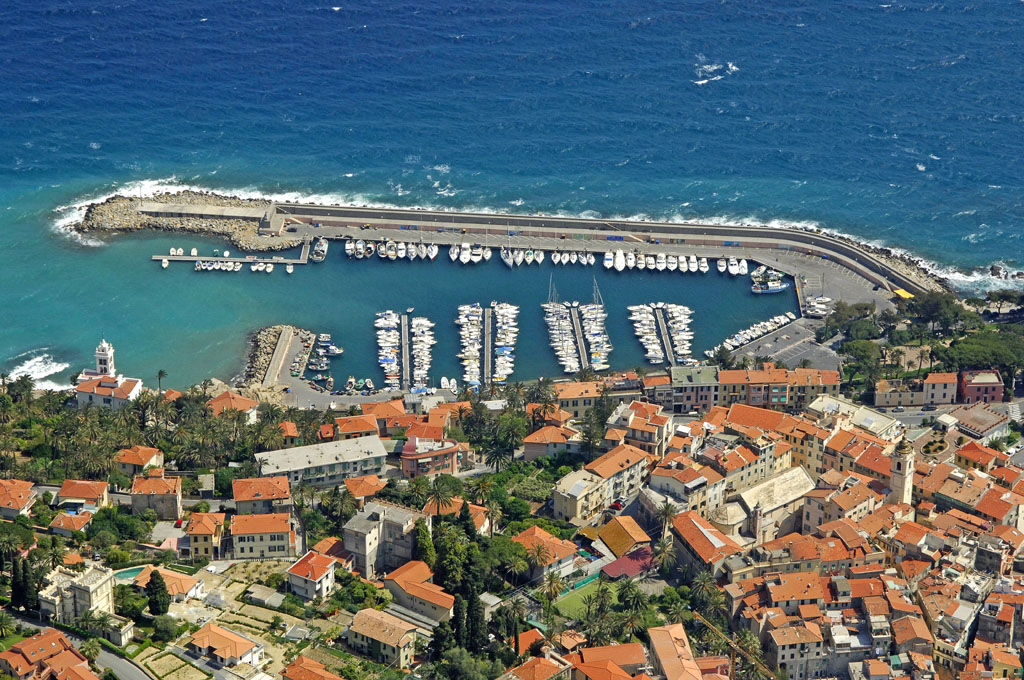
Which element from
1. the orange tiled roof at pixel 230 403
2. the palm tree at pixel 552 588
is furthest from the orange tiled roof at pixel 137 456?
the palm tree at pixel 552 588

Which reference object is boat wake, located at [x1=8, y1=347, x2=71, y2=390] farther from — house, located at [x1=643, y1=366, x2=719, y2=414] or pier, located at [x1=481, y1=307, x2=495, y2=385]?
house, located at [x1=643, y1=366, x2=719, y2=414]

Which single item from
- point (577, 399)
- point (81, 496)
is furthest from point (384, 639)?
point (577, 399)

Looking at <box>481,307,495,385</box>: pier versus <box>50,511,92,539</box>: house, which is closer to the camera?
<box>50,511,92,539</box>: house

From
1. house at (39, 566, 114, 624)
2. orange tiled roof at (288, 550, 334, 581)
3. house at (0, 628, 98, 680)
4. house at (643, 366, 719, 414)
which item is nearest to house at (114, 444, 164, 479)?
orange tiled roof at (288, 550, 334, 581)

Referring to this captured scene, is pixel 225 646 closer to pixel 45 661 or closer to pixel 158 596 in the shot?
pixel 158 596

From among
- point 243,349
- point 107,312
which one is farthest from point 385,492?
point 107,312
